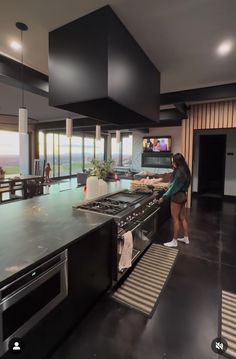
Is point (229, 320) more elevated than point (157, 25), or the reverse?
point (157, 25)

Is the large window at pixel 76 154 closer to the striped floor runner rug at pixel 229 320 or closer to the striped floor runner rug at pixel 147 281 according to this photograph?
the striped floor runner rug at pixel 147 281

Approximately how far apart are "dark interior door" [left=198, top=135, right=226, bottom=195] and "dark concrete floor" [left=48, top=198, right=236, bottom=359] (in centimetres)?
527

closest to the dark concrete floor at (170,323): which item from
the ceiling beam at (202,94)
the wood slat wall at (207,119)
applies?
the ceiling beam at (202,94)

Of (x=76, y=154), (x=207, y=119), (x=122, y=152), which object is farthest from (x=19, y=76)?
(x=122, y=152)

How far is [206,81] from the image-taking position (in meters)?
3.60

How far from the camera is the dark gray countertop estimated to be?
1288 mm

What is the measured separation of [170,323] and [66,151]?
1071 centimetres

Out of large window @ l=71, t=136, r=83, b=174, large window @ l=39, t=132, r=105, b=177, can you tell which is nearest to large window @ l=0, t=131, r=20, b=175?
large window @ l=39, t=132, r=105, b=177

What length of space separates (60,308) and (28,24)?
2518mm

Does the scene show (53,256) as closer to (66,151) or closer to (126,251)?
(126,251)

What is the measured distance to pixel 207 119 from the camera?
17.2 ft

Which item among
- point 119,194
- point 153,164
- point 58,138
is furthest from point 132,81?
point 58,138

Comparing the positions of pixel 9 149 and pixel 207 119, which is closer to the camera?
pixel 207 119

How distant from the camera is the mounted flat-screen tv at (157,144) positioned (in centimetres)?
912
